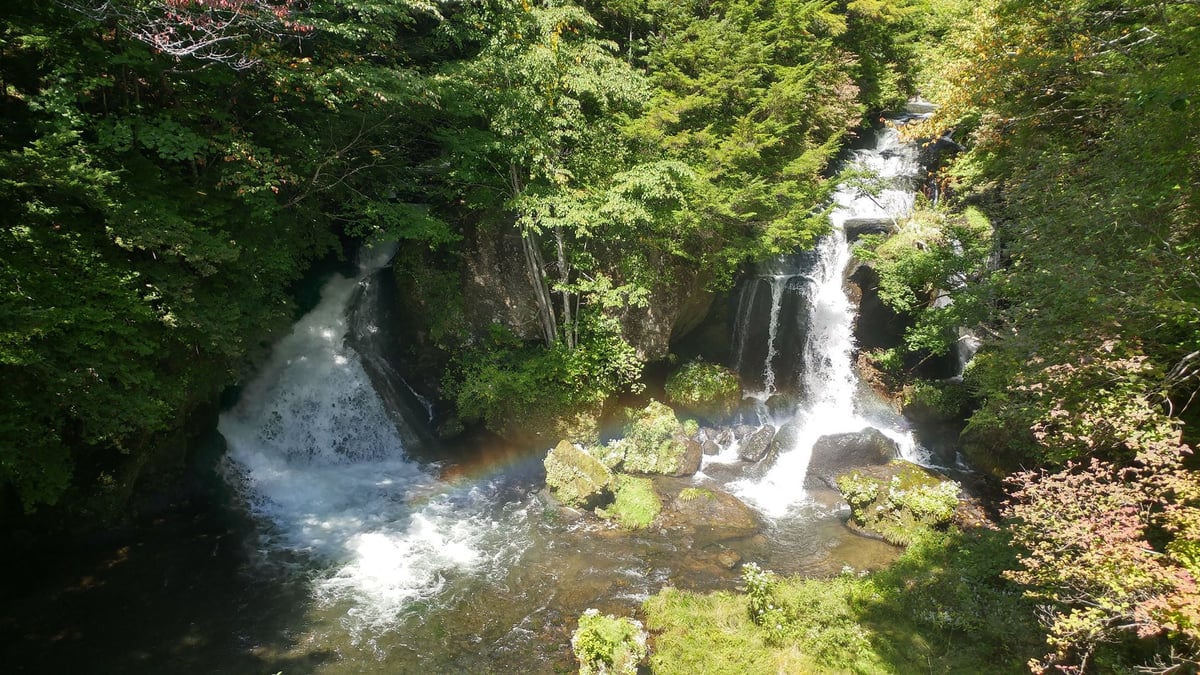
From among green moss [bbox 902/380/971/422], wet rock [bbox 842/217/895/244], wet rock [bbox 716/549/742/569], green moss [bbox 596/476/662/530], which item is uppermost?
wet rock [bbox 842/217/895/244]

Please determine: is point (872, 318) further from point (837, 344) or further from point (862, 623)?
point (862, 623)

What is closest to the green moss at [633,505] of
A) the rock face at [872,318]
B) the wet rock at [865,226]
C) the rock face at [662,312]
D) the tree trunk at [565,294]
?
the tree trunk at [565,294]

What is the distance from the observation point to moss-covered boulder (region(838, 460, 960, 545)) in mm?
10602

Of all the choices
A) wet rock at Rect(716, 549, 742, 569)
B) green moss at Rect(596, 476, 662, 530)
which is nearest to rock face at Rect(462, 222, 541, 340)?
green moss at Rect(596, 476, 662, 530)

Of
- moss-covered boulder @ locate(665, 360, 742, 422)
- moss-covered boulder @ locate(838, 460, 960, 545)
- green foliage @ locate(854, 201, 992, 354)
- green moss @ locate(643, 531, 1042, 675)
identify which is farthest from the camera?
moss-covered boulder @ locate(665, 360, 742, 422)

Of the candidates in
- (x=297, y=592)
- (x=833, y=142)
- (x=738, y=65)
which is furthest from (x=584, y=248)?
(x=297, y=592)

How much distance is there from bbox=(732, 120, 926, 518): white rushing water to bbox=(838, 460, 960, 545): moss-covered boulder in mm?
1913

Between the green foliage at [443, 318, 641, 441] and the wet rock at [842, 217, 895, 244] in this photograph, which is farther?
the wet rock at [842, 217, 895, 244]

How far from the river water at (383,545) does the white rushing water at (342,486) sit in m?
0.04

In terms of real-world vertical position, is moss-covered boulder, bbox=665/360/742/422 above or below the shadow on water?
above

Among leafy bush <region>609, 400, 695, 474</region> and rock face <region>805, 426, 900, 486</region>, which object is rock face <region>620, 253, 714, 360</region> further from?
rock face <region>805, 426, 900, 486</region>

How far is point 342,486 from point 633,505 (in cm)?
682

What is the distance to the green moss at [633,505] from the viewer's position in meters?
11.4

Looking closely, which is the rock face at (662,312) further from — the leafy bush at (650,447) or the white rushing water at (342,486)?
the white rushing water at (342,486)
